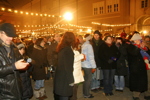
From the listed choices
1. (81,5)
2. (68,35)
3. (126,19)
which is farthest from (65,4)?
(68,35)

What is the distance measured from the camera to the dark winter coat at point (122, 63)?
228 inches

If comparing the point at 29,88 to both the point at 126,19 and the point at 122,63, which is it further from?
the point at 126,19

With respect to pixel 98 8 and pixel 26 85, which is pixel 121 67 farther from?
pixel 98 8

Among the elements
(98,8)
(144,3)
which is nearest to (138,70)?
(144,3)

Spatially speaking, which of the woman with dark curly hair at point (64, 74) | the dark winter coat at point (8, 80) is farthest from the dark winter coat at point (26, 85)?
the dark winter coat at point (8, 80)

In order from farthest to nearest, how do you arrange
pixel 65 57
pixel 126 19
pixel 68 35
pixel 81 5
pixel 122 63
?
pixel 81 5 < pixel 126 19 < pixel 122 63 < pixel 68 35 < pixel 65 57

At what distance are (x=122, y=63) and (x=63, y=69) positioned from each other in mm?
3236

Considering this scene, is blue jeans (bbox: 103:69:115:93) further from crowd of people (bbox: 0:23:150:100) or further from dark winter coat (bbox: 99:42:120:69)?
dark winter coat (bbox: 99:42:120:69)

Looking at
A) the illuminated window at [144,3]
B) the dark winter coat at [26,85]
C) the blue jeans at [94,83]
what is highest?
the illuminated window at [144,3]

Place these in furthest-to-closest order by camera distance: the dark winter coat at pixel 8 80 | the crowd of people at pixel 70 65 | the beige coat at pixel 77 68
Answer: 1. the beige coat at pixel 77 68
2. the crowd of people at pixel 70 65
3. the dark winter coat at pixel 8 80

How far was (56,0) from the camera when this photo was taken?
124 ft

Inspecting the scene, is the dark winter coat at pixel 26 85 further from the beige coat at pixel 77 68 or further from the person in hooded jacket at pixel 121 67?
the person in hooded jacket at pixel 121 67

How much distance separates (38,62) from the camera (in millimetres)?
5203

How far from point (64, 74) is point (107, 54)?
2503mm
